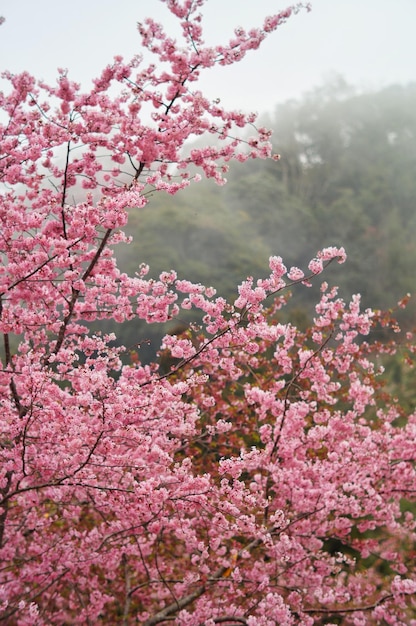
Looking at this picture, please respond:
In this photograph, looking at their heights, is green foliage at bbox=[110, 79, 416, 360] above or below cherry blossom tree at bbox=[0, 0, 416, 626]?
above

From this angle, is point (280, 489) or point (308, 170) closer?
point (280, 489)

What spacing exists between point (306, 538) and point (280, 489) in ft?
1.85

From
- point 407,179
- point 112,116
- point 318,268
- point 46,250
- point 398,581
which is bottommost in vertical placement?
point 398,581

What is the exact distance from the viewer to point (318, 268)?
349 centimetres

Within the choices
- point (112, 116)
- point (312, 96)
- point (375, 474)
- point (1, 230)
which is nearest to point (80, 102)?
point (112, 116)

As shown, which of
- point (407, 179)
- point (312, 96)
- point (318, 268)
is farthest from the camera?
point (312, 96)

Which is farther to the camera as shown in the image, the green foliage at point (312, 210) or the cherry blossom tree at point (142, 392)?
the green foliage at point (312, 210)

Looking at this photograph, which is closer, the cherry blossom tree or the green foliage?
the cherry blossom tree

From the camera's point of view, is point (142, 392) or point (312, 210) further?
point (312, 210)

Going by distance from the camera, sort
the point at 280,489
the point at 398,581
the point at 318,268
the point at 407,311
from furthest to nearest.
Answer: the point at 407,311, the point at 280,489, the point at 398,581, the point at 318,268

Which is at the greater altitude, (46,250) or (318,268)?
(46,250)

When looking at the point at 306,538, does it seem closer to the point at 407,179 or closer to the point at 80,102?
the point at 80,102

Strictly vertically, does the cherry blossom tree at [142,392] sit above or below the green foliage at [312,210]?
below

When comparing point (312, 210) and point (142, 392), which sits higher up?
point (312, 210)
